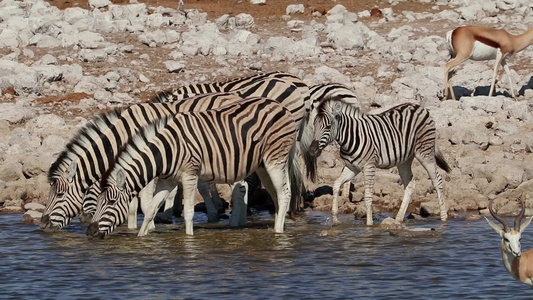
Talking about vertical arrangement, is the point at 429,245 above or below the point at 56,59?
below

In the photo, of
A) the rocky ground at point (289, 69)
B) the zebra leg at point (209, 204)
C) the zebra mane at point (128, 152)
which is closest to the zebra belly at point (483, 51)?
the rocky ground at point (289, 69)

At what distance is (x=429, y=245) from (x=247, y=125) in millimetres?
2404

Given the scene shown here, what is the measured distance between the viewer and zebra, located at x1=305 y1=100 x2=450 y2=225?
12180 mm

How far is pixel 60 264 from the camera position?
1001 cm

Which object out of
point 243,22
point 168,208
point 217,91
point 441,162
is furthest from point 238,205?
point 243,22

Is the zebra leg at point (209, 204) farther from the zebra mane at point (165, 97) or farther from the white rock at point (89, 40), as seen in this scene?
the white rock at point (89, 40)

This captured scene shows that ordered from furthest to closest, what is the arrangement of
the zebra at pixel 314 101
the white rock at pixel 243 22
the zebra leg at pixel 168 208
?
the white rock at pixel 243 22
the zebra at pixel 314 101
the zebra leg at pixel 168 208

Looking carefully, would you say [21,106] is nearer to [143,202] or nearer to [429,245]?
[143,202]

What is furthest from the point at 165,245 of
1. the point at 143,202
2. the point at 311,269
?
the point at 311,269

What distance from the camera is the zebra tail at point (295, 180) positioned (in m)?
12.9

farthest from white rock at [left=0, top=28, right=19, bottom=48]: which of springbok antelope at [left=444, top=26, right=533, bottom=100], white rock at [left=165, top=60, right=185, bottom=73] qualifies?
springbok antelope at [left=444, top=26, right=533, bottom=100]

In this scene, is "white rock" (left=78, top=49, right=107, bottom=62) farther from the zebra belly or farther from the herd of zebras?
the herd of zebras

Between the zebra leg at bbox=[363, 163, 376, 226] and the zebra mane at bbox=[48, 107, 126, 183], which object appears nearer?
the zebra mane at bbox=[48, 107, 126, 183]

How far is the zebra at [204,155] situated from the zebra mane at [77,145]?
99cm
